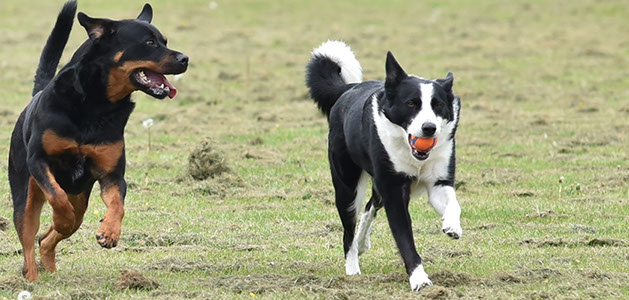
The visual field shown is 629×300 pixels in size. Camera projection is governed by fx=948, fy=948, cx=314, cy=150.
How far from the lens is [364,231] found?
700 cm

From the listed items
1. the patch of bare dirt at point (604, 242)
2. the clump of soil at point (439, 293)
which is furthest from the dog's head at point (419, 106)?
the patch of bare dirt at point (604, 242)

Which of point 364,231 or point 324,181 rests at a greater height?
point 364,231

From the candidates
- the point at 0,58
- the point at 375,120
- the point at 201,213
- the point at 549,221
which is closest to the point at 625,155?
the point at 549,221

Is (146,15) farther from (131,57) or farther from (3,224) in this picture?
(3,224)

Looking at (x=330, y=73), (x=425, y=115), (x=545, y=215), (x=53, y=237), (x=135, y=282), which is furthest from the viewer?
(x=545, y=215)

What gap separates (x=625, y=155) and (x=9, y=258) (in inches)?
301

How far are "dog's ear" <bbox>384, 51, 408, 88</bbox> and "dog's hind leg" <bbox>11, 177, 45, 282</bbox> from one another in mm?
2426

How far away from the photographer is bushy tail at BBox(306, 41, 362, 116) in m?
7.30

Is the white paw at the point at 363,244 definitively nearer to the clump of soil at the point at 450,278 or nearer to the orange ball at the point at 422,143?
the clump of soil at the point at 450,278

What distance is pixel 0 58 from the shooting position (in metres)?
20.4

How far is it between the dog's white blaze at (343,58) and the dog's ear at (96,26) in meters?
1.88

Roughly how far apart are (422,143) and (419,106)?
237 millimetres

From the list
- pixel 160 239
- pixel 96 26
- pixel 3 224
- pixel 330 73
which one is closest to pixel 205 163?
pixel 160 239

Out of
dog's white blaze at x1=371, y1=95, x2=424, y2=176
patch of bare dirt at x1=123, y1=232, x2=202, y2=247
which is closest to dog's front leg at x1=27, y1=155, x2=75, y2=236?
patch of bare dirt at x1=123, y1=232, x2=202, y2=247
